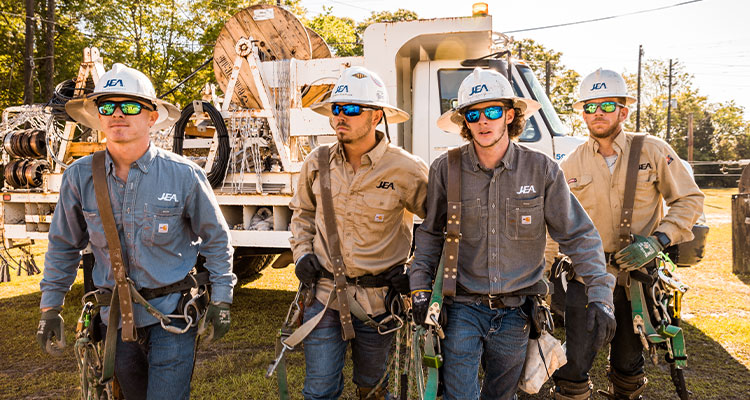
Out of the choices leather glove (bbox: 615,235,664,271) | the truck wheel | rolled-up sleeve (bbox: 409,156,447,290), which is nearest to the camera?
rolled-up sleeve (bbox: 409,156,447,290)

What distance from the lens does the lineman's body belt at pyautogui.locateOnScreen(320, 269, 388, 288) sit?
2.72m

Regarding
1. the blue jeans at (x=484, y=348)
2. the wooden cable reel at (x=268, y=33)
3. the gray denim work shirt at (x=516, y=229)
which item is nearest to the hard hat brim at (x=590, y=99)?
the gray denim work shirt at (x=516, y=229)

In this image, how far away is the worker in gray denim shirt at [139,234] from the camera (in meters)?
2.46

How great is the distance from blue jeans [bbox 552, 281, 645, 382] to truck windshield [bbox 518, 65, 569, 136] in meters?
2.41

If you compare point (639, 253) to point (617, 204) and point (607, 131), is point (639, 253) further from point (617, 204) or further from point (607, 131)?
point (607, 131)

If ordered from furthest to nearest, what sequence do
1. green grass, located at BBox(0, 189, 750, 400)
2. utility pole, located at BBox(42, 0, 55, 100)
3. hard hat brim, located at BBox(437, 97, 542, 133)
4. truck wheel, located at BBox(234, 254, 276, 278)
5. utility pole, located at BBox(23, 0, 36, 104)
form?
utility pole, located at BBox(42, 0, 55, 100) → utility pole, located at BBox(23, 0, 36, 104) → truck wheel, located at BBox(234, 254, 276, 278) → green grass, located at BBox(0, 189, 750, 400) → hard hat brim, located at BBox(437, 97, 542, 133)

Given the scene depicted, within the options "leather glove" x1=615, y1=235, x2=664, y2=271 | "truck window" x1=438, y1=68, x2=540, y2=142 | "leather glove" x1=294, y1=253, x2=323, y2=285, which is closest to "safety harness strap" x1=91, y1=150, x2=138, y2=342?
"leather glove" x1=294, y1=253, x2=323, y2=285

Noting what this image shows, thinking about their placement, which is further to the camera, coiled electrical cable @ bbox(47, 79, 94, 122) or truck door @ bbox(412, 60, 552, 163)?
coiled electrical cable @ bbox(47, 79, 94, 122)

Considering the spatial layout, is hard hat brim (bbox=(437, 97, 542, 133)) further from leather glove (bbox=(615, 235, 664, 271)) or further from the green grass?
the green grass

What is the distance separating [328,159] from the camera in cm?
283

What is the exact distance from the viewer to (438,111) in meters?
5.21

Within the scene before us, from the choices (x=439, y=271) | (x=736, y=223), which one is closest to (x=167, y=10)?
(x=736, y=223)

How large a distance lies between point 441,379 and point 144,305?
55.8 inches

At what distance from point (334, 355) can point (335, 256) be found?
510 millimetres
